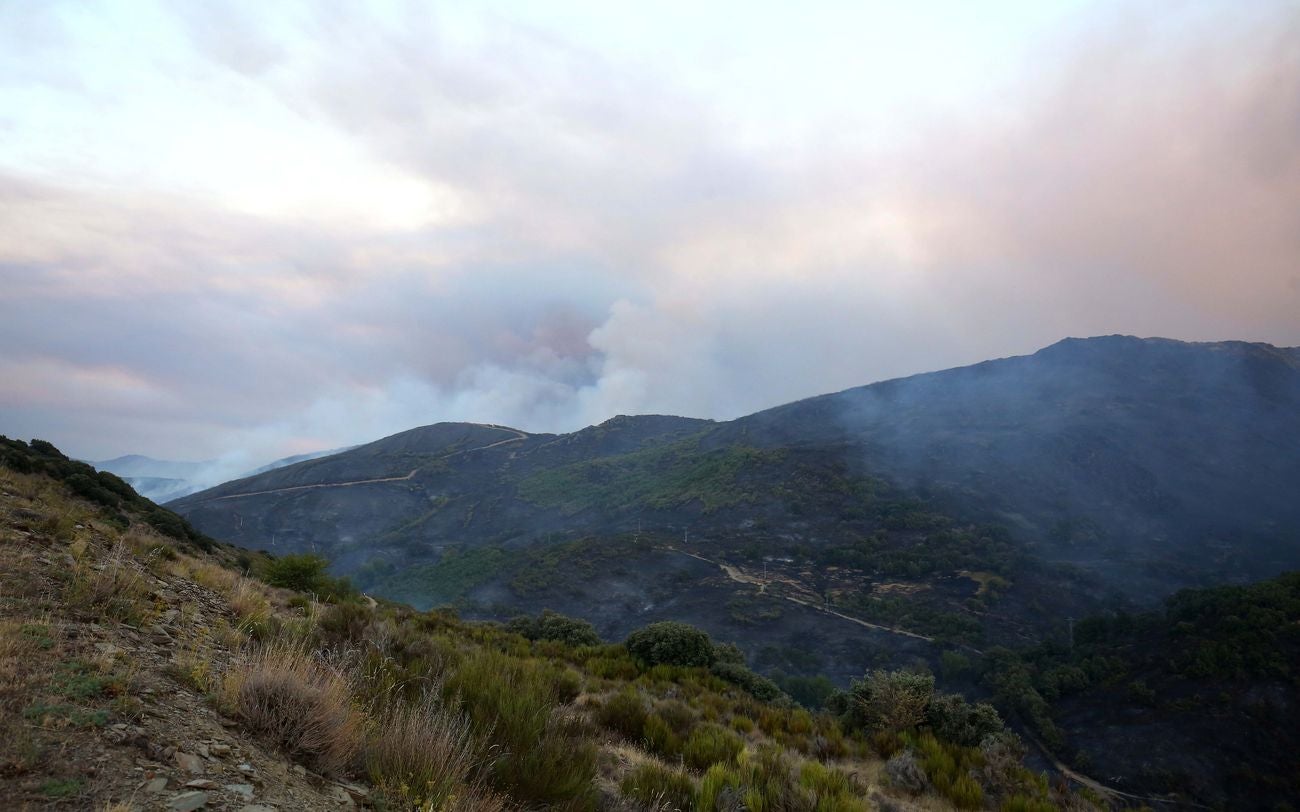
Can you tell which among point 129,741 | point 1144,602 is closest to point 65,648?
point 129,741

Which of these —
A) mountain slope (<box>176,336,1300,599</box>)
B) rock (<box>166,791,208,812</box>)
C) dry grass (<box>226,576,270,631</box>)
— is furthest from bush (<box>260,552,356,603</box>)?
mountain slope (<box>176,336,1300,599</box>)

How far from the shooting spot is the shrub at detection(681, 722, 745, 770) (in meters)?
Result: 6.93

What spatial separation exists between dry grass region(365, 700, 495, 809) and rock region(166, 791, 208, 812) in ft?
3.17

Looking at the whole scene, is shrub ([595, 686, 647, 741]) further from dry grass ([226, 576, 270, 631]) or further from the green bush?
dry grass ([226, 576, 270, 631])

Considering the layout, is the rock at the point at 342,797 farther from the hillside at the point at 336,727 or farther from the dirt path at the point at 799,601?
the dirt path at the point at 799,601

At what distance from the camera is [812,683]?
38500 millimetres

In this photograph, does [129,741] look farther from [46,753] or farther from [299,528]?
[299,528]

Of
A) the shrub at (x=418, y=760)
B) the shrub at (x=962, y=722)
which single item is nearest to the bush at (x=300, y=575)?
the shrub at (x=962, y=722)

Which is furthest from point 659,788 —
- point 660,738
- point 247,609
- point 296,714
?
point 247,609

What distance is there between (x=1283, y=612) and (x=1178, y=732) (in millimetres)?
12791

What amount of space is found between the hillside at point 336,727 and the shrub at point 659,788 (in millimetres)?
22

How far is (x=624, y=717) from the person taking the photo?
26.8ft

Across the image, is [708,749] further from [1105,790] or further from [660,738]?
[1105,790]

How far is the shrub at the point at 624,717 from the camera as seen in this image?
7.96 metres
